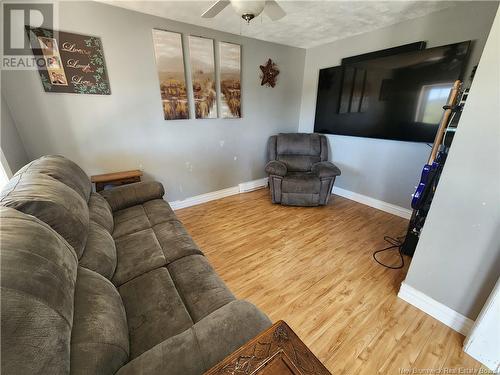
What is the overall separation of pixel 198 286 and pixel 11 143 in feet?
6.71

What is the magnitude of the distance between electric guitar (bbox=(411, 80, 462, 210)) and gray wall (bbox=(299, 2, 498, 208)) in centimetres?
92

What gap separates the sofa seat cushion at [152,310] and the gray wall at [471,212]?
5.17 ft

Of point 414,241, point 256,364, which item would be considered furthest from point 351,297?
point 256,364

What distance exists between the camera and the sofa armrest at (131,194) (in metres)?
1.88

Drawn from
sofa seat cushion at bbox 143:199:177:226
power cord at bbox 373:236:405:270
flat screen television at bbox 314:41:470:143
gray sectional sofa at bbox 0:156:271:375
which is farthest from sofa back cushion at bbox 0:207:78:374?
flat screen television at bbox 314:41:470:143

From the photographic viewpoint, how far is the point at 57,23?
189cm

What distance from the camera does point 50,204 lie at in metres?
0.97

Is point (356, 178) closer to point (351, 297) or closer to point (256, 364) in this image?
point (351, 297)

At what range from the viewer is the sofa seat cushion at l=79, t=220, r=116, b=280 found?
105cm

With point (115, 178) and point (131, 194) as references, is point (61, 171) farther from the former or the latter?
point (115, 178)

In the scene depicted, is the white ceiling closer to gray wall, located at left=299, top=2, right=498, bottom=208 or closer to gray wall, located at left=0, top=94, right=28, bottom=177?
gray wall, located at left=299, top=2, right=498, bottom=208

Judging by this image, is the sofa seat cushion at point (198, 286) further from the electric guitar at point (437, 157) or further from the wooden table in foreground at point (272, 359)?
the electric guitar at point (437, 157)

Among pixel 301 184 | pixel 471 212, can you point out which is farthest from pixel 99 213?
pixel 471 212

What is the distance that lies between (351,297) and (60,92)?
10.4 ft
